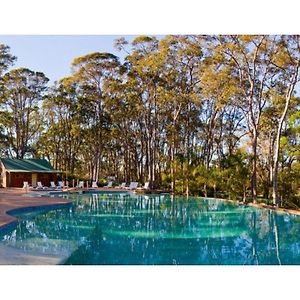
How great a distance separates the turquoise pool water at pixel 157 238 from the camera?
630 cm

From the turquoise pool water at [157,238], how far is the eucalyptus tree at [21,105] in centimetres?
1528

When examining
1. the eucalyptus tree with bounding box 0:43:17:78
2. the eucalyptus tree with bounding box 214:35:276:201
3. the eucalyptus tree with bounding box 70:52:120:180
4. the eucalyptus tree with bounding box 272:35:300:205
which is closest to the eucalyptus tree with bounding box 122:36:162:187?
the eucalyptus tree with bounding box 70:52:120:180

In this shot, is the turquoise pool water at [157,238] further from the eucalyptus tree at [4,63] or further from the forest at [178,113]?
the eucalyptus tree at [4,63]

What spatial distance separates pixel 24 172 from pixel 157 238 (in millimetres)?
19403

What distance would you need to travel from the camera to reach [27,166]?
25938mm

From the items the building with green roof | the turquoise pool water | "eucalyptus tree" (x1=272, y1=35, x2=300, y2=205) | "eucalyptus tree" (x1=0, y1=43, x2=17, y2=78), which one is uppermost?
"eucalyptus tree" (x1=0, y1=43, x2=17, y2=78)

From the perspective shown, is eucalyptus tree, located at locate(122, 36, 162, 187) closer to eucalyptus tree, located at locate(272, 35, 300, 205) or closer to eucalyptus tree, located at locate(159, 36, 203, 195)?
eucalyptus tree, located at locate(159, 36, 203, 195)

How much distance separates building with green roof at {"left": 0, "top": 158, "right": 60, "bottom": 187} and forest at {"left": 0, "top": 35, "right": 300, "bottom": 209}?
56.3 inches

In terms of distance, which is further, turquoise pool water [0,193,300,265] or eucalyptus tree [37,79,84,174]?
eucalyptus tree [37,79,84,174]

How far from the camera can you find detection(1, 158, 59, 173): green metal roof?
2550cm

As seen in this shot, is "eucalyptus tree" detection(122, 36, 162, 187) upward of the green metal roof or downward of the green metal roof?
upward

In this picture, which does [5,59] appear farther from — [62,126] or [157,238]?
[157,238]

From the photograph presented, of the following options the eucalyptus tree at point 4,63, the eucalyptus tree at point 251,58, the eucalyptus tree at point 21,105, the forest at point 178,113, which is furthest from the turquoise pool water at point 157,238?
the eucalyptus tree at point 21,105
